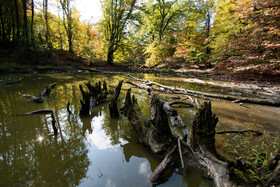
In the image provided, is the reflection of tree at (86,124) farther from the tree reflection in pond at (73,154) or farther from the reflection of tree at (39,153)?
the reflection of tree at (39,153)

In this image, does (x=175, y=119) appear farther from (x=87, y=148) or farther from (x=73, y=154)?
Answer: (x=73, y=154)

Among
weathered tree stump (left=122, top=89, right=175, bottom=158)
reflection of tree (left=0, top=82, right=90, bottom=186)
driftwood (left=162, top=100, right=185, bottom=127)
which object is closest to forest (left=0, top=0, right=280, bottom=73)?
driftwood (left=162, top=100, right=185, bottom=127)

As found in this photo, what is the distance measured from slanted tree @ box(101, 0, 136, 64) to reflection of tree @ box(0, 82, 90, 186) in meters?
19.4

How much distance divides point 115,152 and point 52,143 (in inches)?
51.8

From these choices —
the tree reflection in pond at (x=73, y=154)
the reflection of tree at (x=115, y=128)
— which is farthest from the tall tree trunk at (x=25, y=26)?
the reflection of tree at (x=115, y=128)

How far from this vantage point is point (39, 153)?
7.54 feet

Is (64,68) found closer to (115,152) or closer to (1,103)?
(1,103)

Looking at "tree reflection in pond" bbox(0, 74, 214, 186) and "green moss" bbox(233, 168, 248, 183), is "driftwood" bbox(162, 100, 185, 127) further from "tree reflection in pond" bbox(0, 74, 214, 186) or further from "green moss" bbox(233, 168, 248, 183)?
"green moss" bbox(233, 168, 248, 183)

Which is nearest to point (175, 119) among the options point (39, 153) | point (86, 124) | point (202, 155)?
point (202, 155)

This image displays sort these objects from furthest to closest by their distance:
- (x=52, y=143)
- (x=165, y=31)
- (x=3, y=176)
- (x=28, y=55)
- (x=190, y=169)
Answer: (x=165, y=31)
(x=28, y=55)
(x=52, y=143)
(x=190, y=169)
(x=3, y=176)

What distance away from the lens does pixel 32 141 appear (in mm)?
2623

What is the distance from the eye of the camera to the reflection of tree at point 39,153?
1832 millimetres

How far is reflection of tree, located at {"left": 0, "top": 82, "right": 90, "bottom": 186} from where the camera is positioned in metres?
1.83

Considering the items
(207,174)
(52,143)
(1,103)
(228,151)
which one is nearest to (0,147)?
(52,143)
